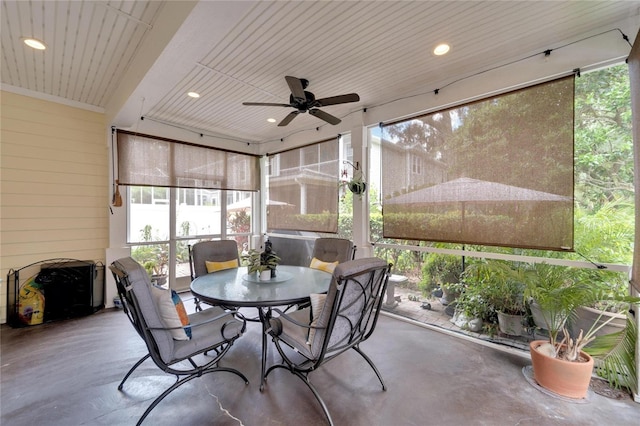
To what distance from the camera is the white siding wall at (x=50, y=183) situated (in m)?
3.23

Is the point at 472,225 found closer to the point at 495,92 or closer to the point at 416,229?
the point at 416,229

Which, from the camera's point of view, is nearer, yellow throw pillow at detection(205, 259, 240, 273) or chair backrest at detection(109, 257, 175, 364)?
chair backrest at detection(109, 257, 175, 364)

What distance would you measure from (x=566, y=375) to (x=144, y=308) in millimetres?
3041

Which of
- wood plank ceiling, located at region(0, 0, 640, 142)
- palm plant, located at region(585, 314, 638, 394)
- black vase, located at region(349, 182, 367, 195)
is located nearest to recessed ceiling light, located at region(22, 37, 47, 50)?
wood plank ceiling, located at region(0, 0, 640, 142)

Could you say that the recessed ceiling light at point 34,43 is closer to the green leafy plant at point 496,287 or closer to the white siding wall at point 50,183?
the white siding wall at point 50,183

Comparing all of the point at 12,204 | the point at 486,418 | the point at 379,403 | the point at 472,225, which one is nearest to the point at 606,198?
the point at 472,225

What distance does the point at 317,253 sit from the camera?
3.43 metres

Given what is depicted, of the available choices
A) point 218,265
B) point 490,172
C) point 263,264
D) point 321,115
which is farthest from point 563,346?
point 218,265

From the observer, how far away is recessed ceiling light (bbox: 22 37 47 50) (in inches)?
91.5

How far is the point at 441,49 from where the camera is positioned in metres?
2.50

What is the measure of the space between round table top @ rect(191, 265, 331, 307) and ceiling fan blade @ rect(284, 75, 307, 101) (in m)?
1.78

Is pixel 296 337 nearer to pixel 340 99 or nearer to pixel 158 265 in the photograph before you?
pixel 340 99

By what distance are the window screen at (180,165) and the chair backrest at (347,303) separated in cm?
387

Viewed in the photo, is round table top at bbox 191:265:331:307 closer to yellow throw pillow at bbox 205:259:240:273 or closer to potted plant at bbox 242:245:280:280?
potted plant at bbox 242:245:280:280
